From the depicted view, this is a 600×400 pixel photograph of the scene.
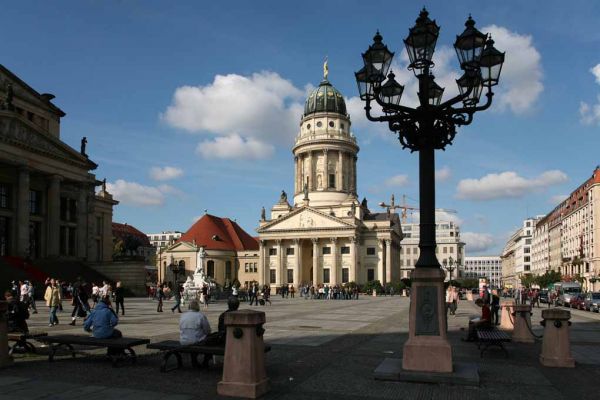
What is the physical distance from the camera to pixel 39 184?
52906 millimetres

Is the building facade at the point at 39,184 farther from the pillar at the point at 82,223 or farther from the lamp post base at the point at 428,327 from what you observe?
the lamp post base at the point at 428,327

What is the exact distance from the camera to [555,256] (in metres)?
117

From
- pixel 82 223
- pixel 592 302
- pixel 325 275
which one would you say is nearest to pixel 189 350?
pixel 592 302

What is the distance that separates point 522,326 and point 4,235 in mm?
45170

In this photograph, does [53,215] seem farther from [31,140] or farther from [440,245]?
[440,245]

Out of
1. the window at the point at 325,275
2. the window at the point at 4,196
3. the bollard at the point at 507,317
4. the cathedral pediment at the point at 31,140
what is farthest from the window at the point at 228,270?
the bollard at the point at 507,317

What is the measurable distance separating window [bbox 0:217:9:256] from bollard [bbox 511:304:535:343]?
43.9 metres

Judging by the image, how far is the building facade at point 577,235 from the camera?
276ft

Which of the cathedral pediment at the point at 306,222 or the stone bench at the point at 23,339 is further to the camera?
the cathedral pediment at the point at 306,222

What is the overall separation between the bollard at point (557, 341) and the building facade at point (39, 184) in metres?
43.6

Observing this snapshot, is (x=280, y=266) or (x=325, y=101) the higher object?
(x=325, y=101)

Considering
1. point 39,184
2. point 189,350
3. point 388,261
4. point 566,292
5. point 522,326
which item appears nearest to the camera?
point 189,350

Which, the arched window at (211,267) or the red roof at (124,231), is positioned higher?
the red roof at (124,231)

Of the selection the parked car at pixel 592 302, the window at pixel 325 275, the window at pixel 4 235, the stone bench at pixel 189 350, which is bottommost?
the window at pixel 325 275
